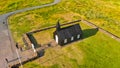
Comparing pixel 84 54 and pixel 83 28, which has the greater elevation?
pixel 83 28

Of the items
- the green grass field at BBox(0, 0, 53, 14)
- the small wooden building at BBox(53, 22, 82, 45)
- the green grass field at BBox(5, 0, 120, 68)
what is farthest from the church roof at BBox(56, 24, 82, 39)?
the green grass field at BBox(0, 0, 53, 14)

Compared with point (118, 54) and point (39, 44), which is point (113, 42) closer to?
point (118, 54)

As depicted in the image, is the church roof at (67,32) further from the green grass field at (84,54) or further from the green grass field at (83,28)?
the green grass field at (83,28)

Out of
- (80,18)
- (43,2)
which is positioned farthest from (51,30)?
(43,2)

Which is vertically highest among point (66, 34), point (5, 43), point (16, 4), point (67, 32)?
point (16, 4)

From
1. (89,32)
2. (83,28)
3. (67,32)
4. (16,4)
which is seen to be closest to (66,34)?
(67,32)

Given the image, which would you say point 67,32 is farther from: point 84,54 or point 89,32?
point 89,32

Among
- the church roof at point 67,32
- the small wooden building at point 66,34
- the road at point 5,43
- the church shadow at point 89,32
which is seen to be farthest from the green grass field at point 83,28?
the church roof at point 67,32
